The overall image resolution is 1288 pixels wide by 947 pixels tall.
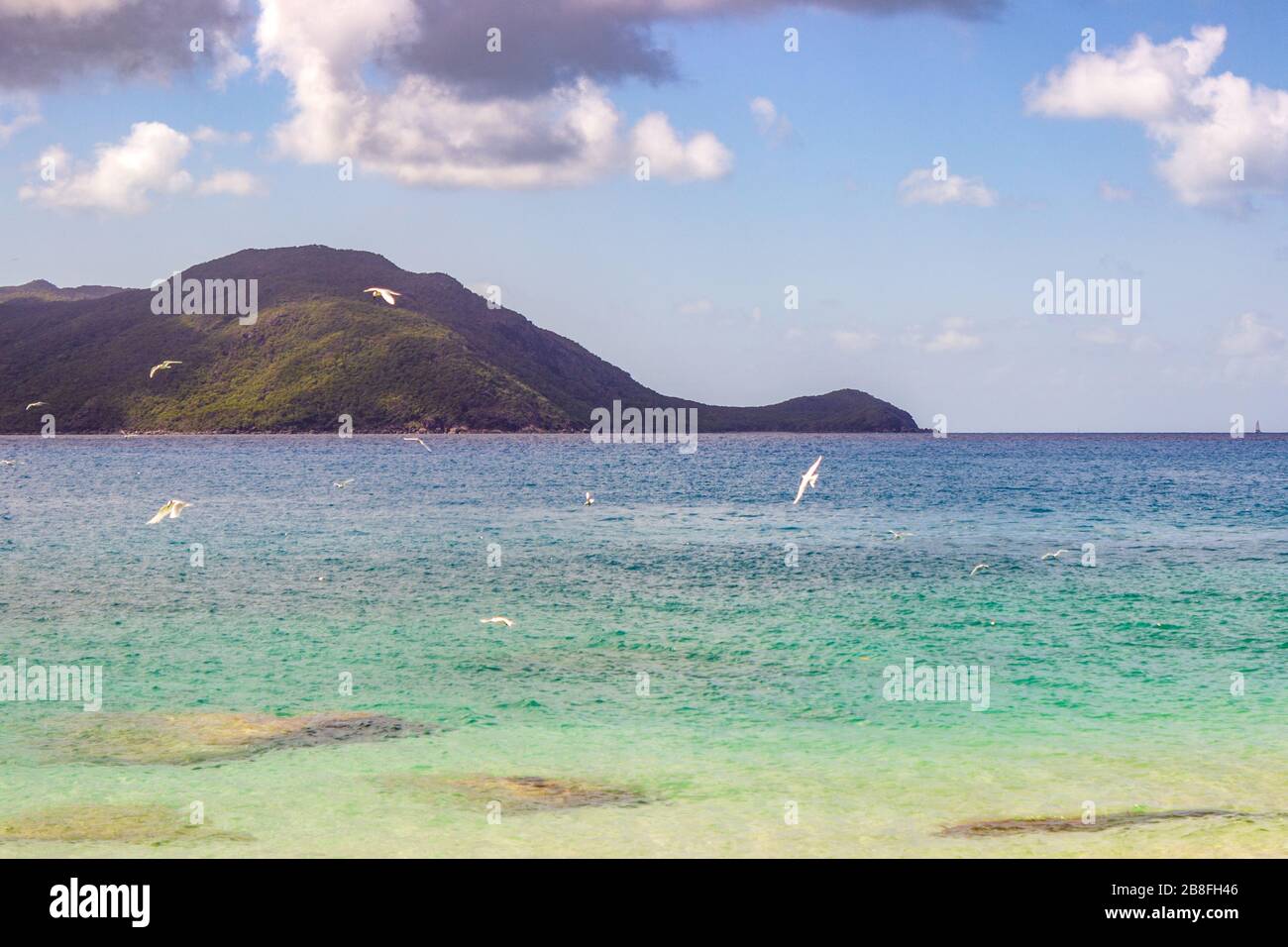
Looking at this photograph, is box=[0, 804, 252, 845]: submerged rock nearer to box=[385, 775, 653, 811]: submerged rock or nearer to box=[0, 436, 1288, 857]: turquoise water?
box=[0, 436, 1288, 857]: turquoise water

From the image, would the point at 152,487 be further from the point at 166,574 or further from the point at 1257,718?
the point at 1257,718

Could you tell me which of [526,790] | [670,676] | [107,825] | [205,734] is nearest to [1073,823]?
[526,790]

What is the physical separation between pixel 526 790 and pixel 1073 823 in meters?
6.67

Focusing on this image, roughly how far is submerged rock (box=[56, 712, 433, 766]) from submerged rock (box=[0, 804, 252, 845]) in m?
2.32

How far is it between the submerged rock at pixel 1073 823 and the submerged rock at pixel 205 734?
8.82 meters

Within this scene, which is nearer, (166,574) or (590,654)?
(590,654)

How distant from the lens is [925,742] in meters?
18.1

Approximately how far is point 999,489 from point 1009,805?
281ft

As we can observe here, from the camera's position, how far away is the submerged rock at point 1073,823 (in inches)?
533

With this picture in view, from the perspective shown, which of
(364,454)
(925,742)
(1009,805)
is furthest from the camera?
(364,454)

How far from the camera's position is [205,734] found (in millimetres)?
18234
